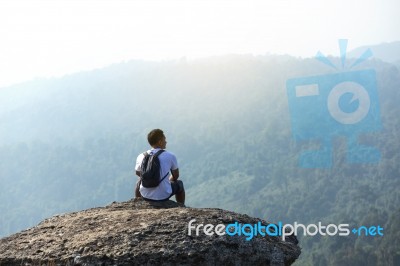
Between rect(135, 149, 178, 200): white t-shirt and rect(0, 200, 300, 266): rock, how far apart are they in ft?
3.14

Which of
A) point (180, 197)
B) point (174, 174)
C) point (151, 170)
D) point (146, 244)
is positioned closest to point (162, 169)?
point (151, 170)

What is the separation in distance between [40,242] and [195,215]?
77.3 inches

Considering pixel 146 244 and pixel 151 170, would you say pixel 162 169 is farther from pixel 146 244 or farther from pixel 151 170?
pixel 146 244

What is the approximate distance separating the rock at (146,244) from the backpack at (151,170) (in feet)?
2.90

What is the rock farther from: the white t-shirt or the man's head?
the man's head

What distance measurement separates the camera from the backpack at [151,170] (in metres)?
8.40

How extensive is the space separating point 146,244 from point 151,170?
6.53 ft

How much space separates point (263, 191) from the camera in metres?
199

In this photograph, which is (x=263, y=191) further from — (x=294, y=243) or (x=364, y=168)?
(x=294, y=243)

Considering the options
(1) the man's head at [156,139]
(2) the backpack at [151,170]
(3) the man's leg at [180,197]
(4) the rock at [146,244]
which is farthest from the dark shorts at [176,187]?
(4) the rock at [146,244]

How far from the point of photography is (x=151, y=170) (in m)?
8.39

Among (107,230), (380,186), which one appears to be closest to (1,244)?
(107,230)

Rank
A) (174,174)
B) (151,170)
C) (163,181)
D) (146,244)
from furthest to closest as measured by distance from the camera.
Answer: (174,174), (163,181), (151,170), (146,244)

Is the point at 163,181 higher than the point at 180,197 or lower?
higher
